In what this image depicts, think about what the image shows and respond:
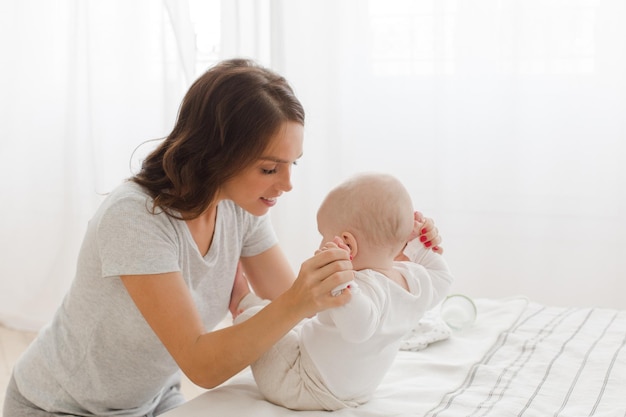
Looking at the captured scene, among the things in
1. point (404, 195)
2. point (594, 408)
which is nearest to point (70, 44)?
point (404, 195)

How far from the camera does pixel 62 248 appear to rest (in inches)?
150

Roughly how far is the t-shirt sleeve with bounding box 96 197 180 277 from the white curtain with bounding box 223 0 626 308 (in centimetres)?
180

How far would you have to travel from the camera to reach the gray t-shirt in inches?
61.7

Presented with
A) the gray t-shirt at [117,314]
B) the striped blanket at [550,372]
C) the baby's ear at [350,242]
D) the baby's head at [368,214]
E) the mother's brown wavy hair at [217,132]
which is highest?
the mother's brown wavy hair at [217,132]

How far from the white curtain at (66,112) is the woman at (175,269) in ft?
6.42

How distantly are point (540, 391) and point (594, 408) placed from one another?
0.11 m

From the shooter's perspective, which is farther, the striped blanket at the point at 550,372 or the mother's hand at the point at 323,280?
the striped blanket at the point at 550,372

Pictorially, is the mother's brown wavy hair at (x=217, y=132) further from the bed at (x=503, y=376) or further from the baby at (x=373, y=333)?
the bed at (x=503, y=376)

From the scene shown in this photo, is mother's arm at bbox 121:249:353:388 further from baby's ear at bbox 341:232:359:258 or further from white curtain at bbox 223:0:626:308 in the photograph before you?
white curtain at bbox 223:0:626:308

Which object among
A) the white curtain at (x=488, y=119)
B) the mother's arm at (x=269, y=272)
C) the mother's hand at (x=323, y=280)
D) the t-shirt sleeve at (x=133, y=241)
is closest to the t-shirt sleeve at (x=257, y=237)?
the mother's arm at (x=269, y=272)

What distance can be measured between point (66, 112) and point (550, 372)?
2670 millimetres

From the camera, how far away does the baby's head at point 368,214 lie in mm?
1553

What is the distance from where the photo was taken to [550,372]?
1.76 metres

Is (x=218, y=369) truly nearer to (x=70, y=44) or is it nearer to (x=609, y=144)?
(x=609, y=144)
